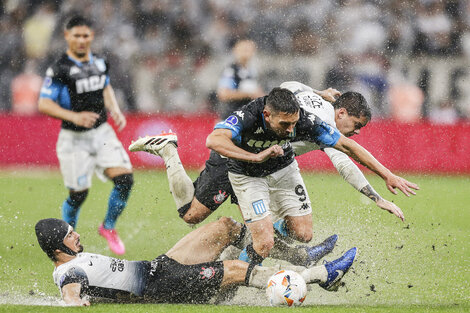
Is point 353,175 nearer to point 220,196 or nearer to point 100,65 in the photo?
point 220,196

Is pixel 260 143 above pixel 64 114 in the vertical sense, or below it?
above

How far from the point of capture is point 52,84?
9.04 meters

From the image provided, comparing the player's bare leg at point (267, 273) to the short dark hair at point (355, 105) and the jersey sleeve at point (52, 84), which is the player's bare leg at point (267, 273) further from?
the jersey sleeve at point (52, 84)

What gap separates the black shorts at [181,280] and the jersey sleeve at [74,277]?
522 mm

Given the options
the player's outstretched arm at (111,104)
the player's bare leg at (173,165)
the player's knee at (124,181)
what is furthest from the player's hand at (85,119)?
the player's bare leg at (173,165)

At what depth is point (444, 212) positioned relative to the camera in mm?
11352

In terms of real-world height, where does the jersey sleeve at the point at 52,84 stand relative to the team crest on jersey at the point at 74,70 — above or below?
below

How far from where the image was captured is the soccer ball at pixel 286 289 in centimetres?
588

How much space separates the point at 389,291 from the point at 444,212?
5007mm

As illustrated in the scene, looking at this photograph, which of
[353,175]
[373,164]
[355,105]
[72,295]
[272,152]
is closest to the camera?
[72,295]

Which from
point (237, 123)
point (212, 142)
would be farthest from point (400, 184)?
point (212, 142)

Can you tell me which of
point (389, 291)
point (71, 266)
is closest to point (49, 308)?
point (71, 266)

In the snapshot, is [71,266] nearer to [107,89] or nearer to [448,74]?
[107,89]

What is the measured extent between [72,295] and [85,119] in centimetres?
363
